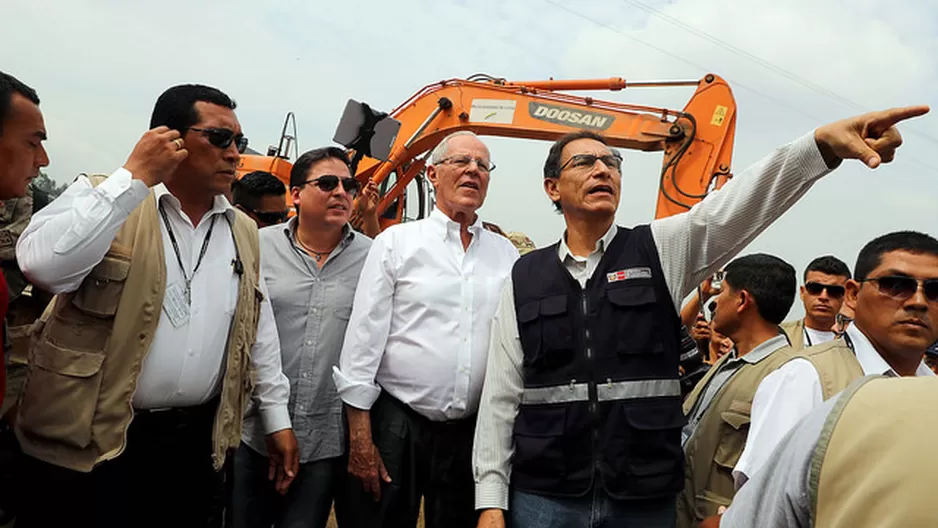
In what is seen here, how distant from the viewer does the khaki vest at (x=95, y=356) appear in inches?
78.8

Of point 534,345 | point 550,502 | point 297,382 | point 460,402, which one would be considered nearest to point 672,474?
point 550,502

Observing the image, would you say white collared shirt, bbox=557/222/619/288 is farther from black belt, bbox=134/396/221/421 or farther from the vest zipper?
black belt, bbox=134/396/221/421

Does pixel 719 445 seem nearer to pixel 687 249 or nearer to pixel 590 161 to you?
pixel 687 249

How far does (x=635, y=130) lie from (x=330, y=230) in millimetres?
4976

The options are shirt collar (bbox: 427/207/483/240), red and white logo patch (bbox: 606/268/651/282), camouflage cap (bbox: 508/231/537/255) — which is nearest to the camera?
red and white logo patch (bbox: 606/268/651/282)

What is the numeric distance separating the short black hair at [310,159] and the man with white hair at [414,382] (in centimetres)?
74

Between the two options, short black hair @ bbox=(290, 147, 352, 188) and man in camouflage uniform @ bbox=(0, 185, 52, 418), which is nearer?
man in camouflage uniform @ bbox=(0, 185, 52, 418)

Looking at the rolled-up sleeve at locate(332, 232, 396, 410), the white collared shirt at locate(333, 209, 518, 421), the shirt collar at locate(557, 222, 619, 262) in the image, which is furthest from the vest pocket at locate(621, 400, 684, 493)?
the rolled-up sleeve at locate(332, 232, 396, 410)

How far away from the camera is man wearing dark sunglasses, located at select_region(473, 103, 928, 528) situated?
215 centimetres

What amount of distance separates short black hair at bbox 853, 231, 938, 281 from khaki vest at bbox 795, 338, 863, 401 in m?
0.34

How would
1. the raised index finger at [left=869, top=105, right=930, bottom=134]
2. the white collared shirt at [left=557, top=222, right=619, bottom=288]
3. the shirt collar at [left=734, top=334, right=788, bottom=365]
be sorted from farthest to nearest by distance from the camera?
the shirt collar at [left=734, top=334, right=788, bottom=365], the white collared shirt at [left=557, top=222, right=619, bottom=288], the raised index finger at [left=869, top=105, right=930, bottom=134]

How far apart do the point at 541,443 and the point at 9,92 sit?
2.07 m

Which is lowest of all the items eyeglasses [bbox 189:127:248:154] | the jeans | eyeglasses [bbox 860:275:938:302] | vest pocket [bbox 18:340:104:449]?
the jeans

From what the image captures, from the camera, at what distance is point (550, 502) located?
2234 millimetres
